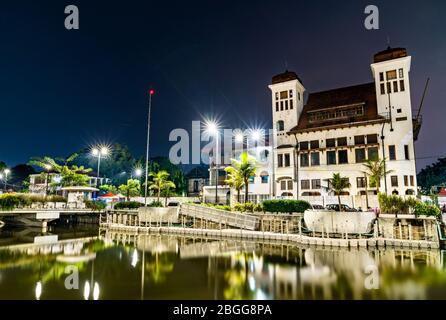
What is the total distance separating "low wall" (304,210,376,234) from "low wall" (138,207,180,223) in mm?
15022

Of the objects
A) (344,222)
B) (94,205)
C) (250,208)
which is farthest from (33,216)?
(344,222)

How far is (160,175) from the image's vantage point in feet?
128

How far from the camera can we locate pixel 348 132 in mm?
38344

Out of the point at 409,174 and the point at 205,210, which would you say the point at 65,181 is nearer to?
the point at 205,210

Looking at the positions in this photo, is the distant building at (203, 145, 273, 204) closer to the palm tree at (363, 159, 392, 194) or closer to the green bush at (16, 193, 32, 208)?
the palm tree at (363, 159, 392, 194)

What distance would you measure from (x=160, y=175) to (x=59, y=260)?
2221 centimetres

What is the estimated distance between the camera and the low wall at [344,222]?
67.6 feet

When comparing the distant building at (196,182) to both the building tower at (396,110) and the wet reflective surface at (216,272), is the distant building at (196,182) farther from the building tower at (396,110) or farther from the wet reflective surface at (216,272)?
the wet reflective surface at (216,272)

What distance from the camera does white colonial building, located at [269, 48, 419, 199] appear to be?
35.2 meters

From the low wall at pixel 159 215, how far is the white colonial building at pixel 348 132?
16845mm

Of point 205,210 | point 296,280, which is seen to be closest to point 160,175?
point 205,210

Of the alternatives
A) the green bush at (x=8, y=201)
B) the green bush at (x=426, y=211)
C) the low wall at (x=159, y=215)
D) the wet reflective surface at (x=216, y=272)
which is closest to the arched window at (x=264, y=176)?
the low wall at (x=159, y=215)

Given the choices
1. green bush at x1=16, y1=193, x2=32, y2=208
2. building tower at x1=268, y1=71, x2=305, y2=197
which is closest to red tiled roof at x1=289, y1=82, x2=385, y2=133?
building tower at x1=268, y1=71, x2=305, y2=197

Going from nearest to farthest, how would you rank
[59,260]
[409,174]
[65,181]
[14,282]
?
[14,282] < [59,260] < [409,174] < [65,181]
